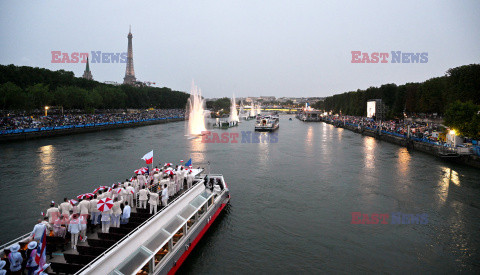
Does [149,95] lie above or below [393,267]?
above

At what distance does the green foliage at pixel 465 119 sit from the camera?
124ft

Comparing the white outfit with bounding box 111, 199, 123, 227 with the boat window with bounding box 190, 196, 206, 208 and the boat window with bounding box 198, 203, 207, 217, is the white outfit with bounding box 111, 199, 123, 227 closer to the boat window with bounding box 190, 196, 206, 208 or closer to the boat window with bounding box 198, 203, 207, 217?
the boat window with bounding box 190, 196, 206, 208

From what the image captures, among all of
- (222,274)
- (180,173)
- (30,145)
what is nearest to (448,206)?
(222,274)

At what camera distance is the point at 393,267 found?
14109 mm

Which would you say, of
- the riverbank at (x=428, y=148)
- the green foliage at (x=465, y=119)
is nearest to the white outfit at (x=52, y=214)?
the riverbank at (x=428, y=148)

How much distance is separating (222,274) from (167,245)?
Answer: 3047 mm

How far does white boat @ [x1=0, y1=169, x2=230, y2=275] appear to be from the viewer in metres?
9.88

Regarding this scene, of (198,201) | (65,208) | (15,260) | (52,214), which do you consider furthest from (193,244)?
(15,260)

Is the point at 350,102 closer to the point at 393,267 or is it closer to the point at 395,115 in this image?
the point at 395,115

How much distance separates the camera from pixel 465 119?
1555 inches

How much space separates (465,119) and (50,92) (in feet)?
294

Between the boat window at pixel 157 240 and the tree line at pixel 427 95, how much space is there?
168 ft

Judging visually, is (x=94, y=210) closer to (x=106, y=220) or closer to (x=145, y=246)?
(x=106, y=220)

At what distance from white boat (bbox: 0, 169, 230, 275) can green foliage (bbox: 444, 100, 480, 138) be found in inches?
1534
